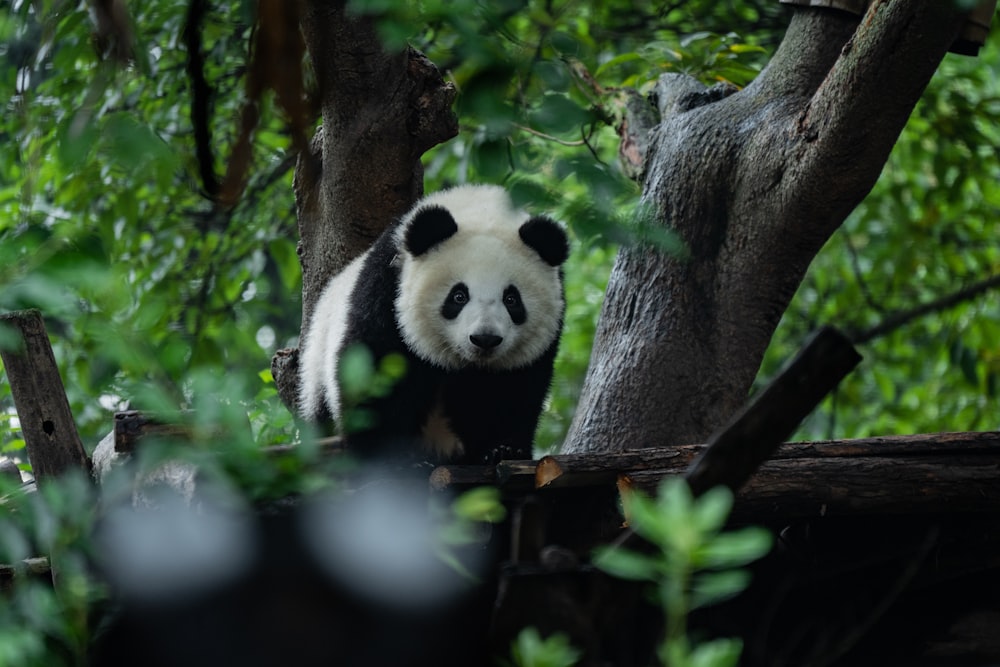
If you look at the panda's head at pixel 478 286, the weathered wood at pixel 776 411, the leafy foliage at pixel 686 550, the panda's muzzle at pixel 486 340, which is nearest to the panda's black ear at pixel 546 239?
the panda's head at pixel 478 286

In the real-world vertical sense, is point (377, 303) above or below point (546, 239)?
below

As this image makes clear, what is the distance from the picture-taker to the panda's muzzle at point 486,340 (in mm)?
3581

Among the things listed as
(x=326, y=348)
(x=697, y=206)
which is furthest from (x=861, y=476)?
(x=326, y=348)

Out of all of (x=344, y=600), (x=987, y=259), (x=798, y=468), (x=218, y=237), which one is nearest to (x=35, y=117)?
(x=344, y=600)

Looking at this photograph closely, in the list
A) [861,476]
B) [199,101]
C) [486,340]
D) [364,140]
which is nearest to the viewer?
[199,101]

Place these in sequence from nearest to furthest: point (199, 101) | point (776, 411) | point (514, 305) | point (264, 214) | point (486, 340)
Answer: point (199, 101), point (776, 411), point (486, 340), point (514, 305), point (264, 214)

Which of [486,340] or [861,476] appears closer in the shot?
[861,476]

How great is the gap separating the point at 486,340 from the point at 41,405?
137 cm

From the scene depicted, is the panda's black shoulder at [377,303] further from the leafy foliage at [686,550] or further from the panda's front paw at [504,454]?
the leafy foliage at [686,550]

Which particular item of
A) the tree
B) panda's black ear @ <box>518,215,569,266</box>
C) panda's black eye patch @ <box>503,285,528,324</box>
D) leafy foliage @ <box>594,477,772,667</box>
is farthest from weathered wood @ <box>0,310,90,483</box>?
leafy foliage @ <box>594,477,772,667</box>

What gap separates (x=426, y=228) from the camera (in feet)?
12.0

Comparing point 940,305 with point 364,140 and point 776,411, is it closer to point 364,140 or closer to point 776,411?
point 364,140

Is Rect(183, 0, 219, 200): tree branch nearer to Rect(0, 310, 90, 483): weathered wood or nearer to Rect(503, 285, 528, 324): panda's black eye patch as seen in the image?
Rect(0, 310, 90, 483): weathered wood

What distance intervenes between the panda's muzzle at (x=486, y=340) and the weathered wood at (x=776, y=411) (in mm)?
1914
